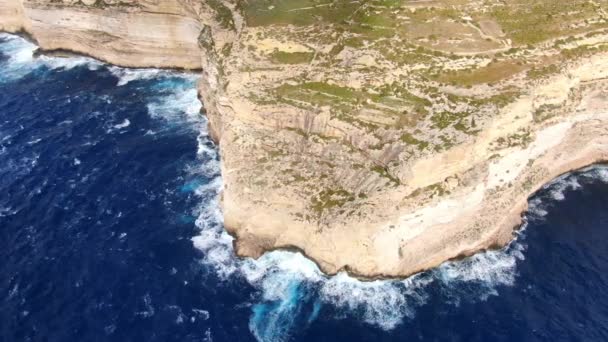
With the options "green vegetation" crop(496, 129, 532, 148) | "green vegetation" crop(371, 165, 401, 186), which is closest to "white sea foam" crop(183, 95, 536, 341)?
"green vegetation" crop(371, 165, 401, 186)

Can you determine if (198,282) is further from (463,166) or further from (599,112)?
(599,112)

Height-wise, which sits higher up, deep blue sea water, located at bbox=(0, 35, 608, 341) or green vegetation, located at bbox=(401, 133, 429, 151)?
green vegetation, located at bbox=(401, 133, 429, 151)

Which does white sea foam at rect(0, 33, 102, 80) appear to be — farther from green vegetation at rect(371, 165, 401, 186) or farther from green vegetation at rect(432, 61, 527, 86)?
green vegetation at rect(432, 61, 527, 86)

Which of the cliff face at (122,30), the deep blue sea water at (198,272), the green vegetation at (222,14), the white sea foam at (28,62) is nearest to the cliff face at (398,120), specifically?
the green vegetation at (222,14)

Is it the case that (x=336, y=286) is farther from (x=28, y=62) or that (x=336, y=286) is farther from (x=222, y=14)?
(x=28, y=62)

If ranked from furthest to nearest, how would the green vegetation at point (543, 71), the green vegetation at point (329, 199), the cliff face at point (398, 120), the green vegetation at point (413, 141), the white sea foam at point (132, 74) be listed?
the white sea foam at point (132, 74) → the green vegetation at point (543, 71) → the green vegetation at point (329, 199) → the cliff face at point (398, 120) → the green vegetation at point (413, 141)

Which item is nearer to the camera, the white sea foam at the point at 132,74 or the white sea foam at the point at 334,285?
the white sea foam at the point at 334,285

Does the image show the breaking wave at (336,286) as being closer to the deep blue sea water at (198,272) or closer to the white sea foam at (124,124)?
the deep blue sea water at (198,272)

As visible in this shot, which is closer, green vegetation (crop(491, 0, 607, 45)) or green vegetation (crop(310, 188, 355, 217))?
green vegetation (crop(310, 188, 355, 217))
